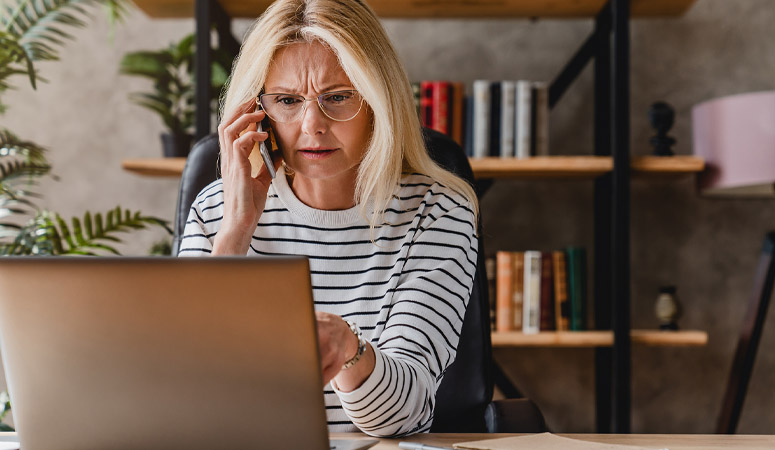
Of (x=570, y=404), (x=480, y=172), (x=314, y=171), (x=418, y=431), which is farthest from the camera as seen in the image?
(x=570, y=404)

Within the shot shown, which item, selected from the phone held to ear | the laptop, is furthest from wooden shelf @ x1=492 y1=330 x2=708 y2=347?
the laptop

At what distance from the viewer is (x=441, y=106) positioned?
2023mm

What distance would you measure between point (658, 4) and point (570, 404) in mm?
1243

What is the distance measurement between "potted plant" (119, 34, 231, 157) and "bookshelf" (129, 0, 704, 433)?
0.08 meters

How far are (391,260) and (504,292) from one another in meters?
0.99

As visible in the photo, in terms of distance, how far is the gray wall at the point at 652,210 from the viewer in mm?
2293

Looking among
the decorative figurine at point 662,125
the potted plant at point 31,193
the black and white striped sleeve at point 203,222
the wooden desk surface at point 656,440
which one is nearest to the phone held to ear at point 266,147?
the black and white striped sleeve at point 203,222

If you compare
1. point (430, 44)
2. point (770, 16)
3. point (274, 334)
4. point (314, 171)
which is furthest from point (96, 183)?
point (770, 16)

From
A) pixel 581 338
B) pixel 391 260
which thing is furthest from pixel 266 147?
pixel 581 338

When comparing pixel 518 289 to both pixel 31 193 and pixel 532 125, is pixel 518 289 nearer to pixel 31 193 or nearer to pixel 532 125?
pixel 532 125

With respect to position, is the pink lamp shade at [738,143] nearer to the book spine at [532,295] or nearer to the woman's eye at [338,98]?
the book spine at [532,295]

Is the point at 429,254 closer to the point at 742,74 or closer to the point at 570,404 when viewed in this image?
the point at 570,404

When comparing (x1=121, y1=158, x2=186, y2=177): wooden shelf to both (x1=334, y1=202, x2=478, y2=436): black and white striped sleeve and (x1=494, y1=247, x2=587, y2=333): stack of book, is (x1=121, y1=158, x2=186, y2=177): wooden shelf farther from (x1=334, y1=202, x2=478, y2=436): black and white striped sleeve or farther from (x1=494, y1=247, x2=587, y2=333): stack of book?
(x1=334, y1=202, x2=478, y2=436): black and white striped sleeve

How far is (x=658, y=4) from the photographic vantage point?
2.09 m
